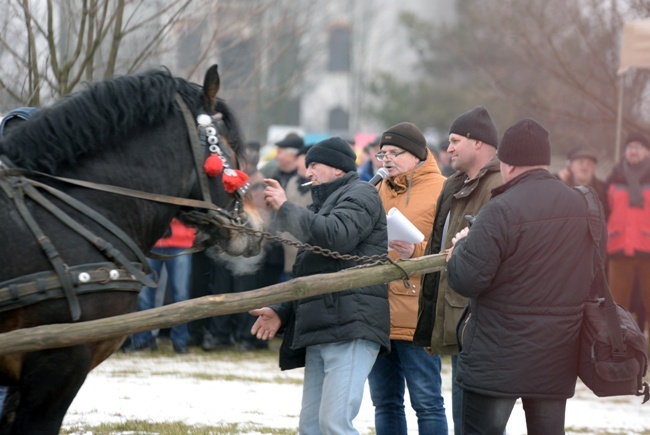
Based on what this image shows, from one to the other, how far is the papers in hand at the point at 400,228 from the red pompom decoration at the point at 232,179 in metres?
1.02

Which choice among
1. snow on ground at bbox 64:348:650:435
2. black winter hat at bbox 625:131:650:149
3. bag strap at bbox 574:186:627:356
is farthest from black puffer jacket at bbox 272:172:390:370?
black winter hat at bbox 625:131:650:149

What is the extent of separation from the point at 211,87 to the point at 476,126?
5.48 ft

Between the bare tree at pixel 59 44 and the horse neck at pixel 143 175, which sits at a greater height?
the bare tree at pixel 59 44

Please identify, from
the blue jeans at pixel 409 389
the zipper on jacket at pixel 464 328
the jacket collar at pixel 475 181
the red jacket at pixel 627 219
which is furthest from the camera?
the red jacket at pixel 627 219

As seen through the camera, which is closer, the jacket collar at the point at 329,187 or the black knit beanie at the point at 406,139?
the jacket collar at the point at 329,187

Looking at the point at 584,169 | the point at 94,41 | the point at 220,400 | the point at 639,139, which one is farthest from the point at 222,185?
the point at 584,169

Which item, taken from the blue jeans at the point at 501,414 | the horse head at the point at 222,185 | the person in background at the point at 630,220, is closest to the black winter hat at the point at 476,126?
the horse head at the point at 222,185

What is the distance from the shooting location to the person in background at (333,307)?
526 cm

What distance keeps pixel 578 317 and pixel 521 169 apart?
729 millimetres

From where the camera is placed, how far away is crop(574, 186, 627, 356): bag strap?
4.77m

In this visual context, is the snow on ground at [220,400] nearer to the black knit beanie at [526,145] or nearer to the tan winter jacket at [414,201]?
the tan winter jacket at [414,201]

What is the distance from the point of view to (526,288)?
4762mm

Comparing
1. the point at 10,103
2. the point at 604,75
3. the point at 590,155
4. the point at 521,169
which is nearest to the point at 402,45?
the point at 604,75

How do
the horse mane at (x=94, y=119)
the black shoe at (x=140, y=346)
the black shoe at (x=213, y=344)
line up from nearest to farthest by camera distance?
the horse mane at (x=94, y=119) → the black shoe at (x=140, y=346) → the black shoe at (x=213, y=344)
